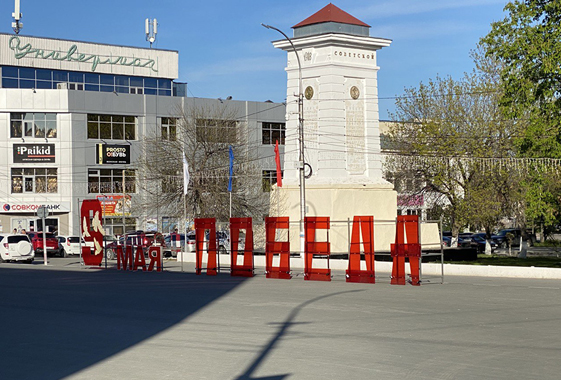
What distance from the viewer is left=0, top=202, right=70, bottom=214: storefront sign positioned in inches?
2625

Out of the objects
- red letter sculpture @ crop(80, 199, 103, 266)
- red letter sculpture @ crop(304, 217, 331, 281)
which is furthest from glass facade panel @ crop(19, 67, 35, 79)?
red letter sculpture @ crop(304, 217, 331, 281)

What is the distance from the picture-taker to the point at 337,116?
38.9 meters

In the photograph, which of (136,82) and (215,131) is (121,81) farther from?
(215,131)

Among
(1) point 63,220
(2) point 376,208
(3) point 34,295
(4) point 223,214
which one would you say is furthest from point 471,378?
(1) point 63,220

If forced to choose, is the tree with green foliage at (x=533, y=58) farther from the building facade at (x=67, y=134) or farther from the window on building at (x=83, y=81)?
the window on building at (x=83, y=81)

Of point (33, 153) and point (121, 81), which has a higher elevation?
point (121, 81)

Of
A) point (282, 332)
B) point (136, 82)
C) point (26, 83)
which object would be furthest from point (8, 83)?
point (282, 332)

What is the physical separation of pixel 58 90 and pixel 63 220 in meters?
11.1

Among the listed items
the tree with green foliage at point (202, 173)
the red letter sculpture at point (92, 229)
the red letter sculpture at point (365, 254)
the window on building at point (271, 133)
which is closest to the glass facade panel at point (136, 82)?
the window on building at point (271, 133)

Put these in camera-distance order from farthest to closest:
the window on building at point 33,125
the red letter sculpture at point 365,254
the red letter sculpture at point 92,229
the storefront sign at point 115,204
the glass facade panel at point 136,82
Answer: the glass facade panel at point 136,82
the storefront sign at point 115,204
the window on building at point 33,125
the red letter sculpture at point 92,229
the red letter sculpture at point 365,254

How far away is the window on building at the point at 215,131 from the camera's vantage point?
181ft

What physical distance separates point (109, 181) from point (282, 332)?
57648 mm

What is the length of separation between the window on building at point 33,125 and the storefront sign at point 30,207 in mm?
5810

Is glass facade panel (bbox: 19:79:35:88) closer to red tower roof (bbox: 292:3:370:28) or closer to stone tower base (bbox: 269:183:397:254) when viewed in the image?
stone tower base (bbox: 269:183:397:254)
